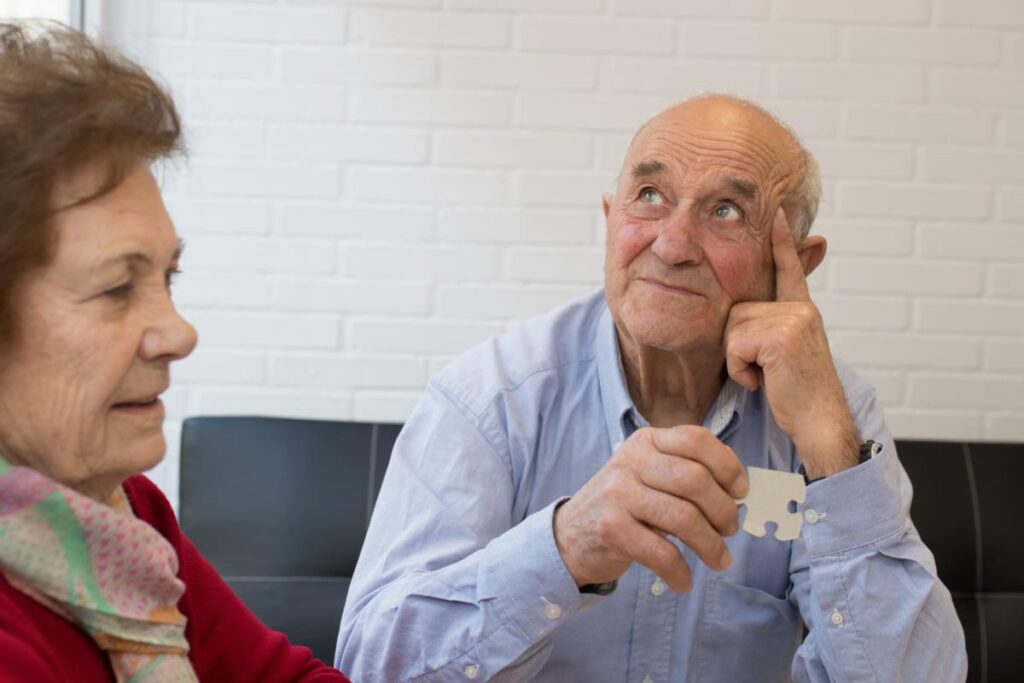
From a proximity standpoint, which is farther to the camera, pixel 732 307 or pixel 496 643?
pixel 732 307

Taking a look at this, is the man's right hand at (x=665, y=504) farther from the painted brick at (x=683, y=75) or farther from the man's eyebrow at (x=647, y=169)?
the painted brick at (x=683, y=75)

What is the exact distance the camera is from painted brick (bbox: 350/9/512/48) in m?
2.97

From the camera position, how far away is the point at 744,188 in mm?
1811

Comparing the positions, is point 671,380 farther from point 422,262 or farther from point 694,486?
point 422,262

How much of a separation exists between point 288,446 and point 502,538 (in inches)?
44.9

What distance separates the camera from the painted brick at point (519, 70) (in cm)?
299

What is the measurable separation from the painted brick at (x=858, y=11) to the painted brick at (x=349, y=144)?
951mm

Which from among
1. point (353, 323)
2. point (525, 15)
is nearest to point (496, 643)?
point (353, 323)

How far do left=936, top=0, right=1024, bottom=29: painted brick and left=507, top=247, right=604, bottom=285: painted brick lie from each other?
3.37 feet

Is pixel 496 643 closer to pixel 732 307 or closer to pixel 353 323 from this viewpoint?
pixel 732 307

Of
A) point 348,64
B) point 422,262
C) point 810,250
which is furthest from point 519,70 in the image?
point 810,250

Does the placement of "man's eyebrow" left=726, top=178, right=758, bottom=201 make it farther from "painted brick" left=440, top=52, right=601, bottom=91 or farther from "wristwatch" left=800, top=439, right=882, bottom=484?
"painted brick" left=440, top=52, right=601, bottom=91

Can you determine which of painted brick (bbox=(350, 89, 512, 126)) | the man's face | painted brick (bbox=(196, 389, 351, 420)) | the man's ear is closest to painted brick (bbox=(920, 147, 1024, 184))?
painted brick (bbox=(350, 89, 512, 126))

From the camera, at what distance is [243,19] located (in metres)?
2.98
